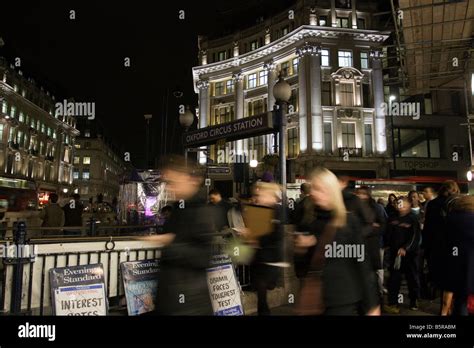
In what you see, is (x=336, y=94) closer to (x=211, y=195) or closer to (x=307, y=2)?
(x=307, y=2)

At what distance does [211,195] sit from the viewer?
26.9ft

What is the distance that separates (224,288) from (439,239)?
3.48 metres

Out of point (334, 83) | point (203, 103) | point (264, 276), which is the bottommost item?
point (264, 276)

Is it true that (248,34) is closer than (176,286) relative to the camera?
No

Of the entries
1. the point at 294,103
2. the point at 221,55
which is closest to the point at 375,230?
the point at 294,103

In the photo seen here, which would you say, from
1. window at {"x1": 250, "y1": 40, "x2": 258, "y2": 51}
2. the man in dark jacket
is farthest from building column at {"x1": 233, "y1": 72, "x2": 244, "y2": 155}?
the man in dark jacket

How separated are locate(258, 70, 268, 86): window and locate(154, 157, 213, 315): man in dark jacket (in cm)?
4006

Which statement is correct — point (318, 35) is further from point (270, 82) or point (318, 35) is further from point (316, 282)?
point (316, 282)

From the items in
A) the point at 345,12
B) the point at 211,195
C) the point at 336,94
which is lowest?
the point at 211,195

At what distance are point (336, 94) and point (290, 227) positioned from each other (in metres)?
32.4

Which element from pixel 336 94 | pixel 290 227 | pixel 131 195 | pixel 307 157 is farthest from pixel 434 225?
pixel 336 94

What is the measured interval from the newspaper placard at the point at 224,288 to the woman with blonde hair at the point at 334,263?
7.50ft

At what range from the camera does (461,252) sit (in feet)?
17.3

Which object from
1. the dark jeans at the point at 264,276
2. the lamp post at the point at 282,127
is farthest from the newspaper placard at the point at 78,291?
the lamp post at the point at 282,127
